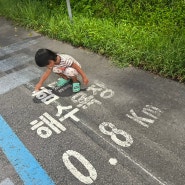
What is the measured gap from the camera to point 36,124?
4.03 metres

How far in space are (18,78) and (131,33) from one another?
2539 mm

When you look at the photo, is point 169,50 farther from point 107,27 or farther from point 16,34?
point 16,34

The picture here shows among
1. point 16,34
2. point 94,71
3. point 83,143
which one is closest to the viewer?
point 83,143

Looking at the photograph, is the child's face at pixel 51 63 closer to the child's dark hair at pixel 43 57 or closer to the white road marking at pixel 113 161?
the child's dark hair at pixel 43 57

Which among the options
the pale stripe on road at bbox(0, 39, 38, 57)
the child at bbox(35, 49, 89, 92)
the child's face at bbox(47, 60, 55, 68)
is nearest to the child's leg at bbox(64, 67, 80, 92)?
the child at bbox(35, 49, 89, 92)

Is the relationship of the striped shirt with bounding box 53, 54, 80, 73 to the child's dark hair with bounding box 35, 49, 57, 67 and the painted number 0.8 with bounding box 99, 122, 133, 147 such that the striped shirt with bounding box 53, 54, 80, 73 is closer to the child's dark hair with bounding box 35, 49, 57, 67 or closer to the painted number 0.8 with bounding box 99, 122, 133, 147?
the child's dark hair with bounding box 35, 49, 57, 67

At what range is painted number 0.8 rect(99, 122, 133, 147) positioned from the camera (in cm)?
347

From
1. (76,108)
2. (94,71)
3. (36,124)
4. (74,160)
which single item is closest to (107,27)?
(94,71)

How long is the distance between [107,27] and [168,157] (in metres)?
3.79

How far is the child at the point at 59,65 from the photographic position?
13.4ft

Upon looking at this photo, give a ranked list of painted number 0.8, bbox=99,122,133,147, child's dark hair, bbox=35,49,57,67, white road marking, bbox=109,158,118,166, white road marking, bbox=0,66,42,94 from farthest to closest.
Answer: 1. white road marking, bbox=0,66,42,94
2. child's dark hair, bbox=35,49,57,67
3. painted number 0.8, bbox=99,122,133,147
4. white road marking, bbox=109,158,118,166

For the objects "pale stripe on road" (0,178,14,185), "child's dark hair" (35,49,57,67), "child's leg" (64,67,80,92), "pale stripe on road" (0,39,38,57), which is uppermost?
"child's dark hair" (35,49,57,67)

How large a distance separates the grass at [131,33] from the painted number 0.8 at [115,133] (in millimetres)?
1573

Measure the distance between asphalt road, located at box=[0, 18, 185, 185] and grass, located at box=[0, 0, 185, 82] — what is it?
0.28 metres
